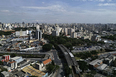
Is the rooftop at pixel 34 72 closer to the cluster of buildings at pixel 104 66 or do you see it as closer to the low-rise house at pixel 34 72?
the low-rise house at pixel 34 72

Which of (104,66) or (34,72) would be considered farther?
(104,66)

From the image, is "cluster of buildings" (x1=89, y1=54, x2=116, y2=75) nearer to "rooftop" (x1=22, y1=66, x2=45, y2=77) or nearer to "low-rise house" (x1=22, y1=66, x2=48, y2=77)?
"low-rise house" (x1=22, y1=66, x2=48, y2=77)

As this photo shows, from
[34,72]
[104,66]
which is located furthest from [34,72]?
[104,66]

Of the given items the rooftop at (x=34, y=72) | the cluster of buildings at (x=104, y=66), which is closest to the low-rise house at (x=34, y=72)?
the rooftop at (x=34, y=72)

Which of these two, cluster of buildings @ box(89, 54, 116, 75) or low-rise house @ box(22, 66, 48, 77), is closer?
low-rise house @ box(22, 66, 48, 77)

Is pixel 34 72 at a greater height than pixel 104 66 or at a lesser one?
greater

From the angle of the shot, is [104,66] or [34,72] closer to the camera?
[34,72]

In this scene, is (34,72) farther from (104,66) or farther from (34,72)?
(104,66)

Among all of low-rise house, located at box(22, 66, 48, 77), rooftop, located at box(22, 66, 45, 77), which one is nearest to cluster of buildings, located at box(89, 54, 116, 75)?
low-rise house, located at box(22, 66, 48, 77)

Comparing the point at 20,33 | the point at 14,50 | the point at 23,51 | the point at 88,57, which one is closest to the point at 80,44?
the point at 88,57

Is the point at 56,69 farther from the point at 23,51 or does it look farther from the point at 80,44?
the point at 80,44

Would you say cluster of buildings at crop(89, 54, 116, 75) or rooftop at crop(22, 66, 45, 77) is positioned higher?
rooftop at crop(22, 66, 45, 77)
